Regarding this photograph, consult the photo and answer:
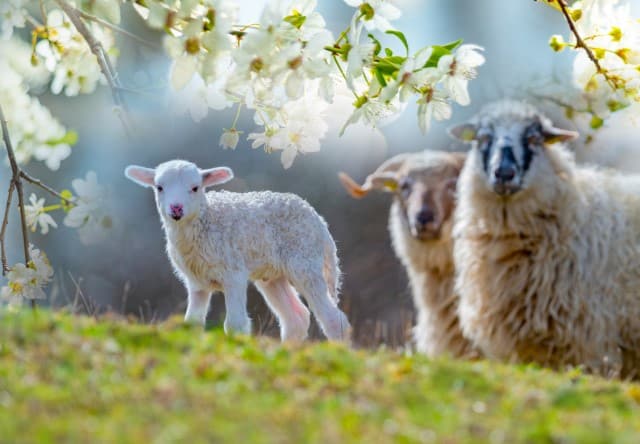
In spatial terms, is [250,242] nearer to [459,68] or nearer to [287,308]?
[287,308]

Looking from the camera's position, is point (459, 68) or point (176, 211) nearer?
point (459, 68)

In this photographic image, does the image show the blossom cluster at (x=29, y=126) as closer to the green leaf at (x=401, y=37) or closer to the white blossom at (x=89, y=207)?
the white blossom at (x=89, y=207)

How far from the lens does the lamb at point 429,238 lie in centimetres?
682

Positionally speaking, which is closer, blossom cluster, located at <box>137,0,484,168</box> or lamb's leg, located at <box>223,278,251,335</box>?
blossom cluster, located at <box>137,0,484,168</box>

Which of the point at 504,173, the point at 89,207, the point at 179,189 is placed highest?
the point at 504,173

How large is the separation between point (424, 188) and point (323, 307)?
1980mm

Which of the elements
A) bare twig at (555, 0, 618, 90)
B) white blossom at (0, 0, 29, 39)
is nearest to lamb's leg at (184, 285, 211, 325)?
white blossom at (0, 0, 29, 39)

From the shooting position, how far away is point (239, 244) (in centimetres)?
511

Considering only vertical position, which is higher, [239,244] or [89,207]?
[89,207]

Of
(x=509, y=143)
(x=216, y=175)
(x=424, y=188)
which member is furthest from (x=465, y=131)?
(x=216, y=175)

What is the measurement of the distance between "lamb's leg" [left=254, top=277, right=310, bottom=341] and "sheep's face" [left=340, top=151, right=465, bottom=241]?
1587 millimetres

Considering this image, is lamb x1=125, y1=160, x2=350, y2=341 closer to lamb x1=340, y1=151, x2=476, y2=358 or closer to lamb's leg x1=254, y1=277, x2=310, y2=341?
lamb's leg x1=254, y1=277, x2=310, y2=341

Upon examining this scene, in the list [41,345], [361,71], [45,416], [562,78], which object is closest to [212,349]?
[41,345]

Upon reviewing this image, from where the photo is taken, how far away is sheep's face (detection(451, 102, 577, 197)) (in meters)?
5.92
